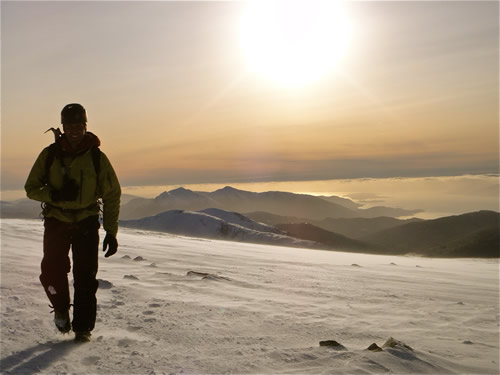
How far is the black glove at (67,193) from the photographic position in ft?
10.8

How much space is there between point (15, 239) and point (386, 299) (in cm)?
907

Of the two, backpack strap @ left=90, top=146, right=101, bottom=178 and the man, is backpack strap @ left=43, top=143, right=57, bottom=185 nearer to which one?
the man

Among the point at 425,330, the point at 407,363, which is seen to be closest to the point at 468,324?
the point at 425,330

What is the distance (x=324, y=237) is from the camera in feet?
323

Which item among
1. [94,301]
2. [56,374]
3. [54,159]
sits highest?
[54,159]

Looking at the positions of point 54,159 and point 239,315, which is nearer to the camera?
point 54,159

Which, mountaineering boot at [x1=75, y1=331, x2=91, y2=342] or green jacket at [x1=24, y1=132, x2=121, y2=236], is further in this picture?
green jacket at [x1=24, y1=132, x2=121, y2=236]

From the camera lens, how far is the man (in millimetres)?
3348

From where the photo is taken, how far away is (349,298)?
5.78 meters

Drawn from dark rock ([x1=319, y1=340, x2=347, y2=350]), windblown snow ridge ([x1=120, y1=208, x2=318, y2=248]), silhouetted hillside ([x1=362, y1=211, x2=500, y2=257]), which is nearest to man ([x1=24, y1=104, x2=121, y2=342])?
dark rock ([x1=319, y1=340, x2=347, y2=350])

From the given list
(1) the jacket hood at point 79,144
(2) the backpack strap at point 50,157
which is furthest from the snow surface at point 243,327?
(1) the jacket hood at point 79,144

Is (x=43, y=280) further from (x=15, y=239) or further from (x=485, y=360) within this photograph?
(x=15, y=239)

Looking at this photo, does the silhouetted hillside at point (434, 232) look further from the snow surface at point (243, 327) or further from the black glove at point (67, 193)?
the black glove at point (67, 193)

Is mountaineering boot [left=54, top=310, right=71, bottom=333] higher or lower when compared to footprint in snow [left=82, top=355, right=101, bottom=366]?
higher
